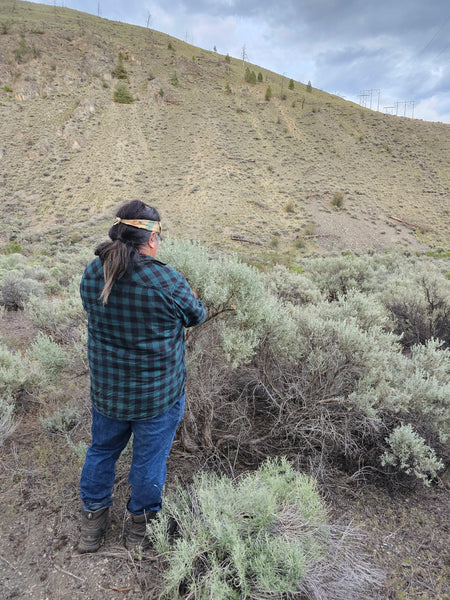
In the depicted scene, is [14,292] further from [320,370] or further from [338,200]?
[338,200]

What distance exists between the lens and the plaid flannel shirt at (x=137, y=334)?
158 centimetres

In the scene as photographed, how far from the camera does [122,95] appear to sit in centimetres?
3259

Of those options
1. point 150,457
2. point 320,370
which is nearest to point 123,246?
point 150,457

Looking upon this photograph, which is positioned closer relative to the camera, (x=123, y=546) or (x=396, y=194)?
(x=123, y=546)

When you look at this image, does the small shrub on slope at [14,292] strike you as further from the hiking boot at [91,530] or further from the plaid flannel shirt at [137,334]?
the plaid flannel shirt at [137,334]

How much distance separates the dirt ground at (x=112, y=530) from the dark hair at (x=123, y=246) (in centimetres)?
153

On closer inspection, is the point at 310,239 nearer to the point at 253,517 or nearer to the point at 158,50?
the point at 253,517

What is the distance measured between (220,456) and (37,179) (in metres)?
29.4

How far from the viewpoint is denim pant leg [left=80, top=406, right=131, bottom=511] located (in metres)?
1.83

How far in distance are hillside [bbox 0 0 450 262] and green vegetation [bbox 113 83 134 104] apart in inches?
24.5

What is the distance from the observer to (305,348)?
10.0 feet

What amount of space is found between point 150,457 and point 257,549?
0.73 meters

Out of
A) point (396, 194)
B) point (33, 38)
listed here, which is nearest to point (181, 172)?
point (396, 194)

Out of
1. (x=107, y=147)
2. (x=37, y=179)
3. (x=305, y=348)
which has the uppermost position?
(x=107, y=147)
